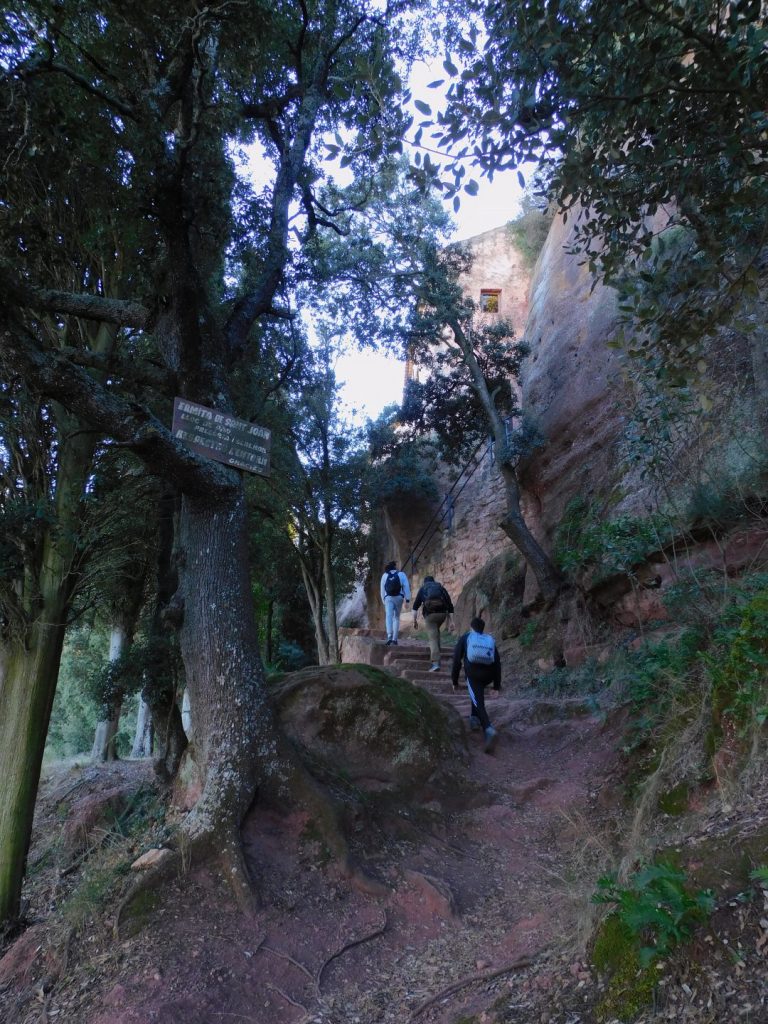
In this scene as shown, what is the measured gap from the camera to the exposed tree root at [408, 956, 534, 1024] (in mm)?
3998

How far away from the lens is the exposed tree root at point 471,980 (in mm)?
3998

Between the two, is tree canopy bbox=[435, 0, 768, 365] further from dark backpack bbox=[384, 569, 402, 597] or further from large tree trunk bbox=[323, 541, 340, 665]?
large tree trunk bbox=[323, 541, 340, 665]

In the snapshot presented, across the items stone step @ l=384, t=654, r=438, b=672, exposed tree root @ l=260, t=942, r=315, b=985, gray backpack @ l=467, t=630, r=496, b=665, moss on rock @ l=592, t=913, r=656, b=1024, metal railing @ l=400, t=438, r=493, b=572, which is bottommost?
exposed tree root @ l=260, t=942, r=315, b=985

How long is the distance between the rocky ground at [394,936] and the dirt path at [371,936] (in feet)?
0.04

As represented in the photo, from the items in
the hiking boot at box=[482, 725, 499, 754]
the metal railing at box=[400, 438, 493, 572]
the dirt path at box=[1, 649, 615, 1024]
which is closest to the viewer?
the dirt path at box=[1, 649, 615, 1024]

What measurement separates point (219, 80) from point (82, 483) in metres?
5.65

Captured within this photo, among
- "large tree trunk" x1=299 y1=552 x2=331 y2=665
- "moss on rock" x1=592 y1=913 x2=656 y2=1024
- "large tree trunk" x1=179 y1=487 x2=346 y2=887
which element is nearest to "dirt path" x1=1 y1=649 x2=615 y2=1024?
"large tree trunk" x1=179 y1=487 x2=346 y2=887

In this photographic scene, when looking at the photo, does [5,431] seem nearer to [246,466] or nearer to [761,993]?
[246,466]

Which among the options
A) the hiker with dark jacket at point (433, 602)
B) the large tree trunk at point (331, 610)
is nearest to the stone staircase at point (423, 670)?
the hiker with dark jacket at point (433, 602)

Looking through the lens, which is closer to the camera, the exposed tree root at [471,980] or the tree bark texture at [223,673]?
the exposed tree root at [471,980]

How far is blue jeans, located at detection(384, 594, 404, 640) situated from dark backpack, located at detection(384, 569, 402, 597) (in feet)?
0.59

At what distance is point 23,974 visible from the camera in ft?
16.5

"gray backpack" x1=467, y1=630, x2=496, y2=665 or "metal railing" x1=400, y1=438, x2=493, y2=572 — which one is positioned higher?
"metal railing" x1=400, y1=438, x2=493, y2=572

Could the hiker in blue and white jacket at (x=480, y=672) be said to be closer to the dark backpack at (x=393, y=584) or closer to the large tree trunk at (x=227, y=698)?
the large tree trunk at (x=227, y=698)
